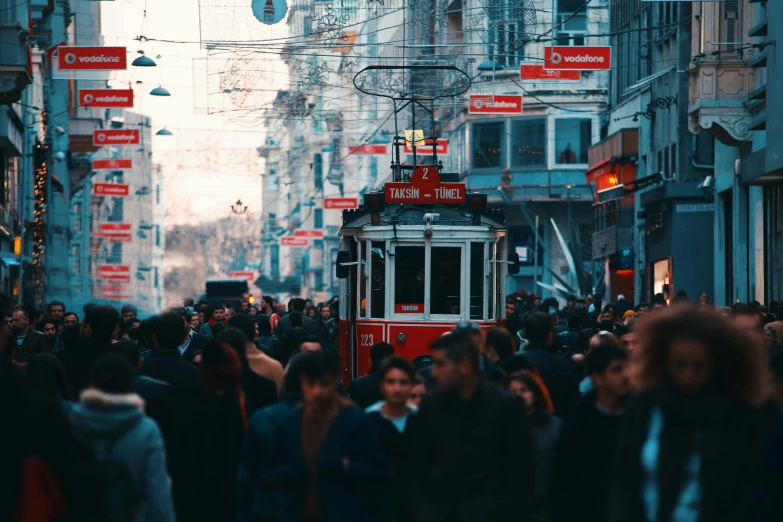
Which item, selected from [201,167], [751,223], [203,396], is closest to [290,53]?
[751,223]

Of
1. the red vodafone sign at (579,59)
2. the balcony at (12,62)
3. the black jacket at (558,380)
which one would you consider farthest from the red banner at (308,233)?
the black jacket at (558,380)

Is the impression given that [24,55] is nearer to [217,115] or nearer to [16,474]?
[217,115]

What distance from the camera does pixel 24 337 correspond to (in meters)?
15.9

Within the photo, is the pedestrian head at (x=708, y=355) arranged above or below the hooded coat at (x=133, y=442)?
above

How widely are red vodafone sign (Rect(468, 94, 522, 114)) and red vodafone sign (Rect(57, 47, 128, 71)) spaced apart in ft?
24.6

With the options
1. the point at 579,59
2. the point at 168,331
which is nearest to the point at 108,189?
the point at 579,59

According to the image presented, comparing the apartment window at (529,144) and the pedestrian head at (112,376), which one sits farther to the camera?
the apartment window at (529,144)

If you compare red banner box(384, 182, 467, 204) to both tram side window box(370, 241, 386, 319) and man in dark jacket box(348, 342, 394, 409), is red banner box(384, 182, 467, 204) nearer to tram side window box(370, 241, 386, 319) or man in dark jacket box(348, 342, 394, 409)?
tram side window box(370, 241, 386, 319)

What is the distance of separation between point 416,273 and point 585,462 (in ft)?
34.7

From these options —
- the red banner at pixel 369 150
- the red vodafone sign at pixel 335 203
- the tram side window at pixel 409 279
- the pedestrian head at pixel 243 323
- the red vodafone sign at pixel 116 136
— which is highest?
the red banner at pixel 369 150

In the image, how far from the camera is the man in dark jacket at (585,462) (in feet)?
22.0

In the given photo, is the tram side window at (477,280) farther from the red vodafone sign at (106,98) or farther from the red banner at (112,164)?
the red banner at (112,164)

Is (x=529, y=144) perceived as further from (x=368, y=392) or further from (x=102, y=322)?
(x=368, y=392)

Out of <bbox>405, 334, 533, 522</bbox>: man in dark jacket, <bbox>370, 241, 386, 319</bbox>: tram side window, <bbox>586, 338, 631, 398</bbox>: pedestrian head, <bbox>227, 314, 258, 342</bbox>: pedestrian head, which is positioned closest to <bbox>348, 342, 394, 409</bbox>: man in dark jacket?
<bbox>227, 314, 258, 342</bbox>: pedestrian head
